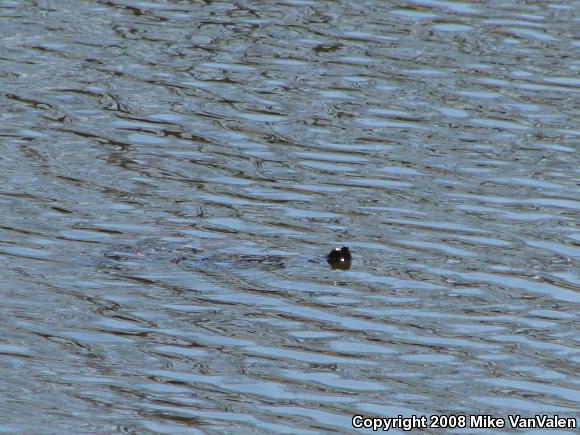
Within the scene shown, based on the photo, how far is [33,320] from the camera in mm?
9188

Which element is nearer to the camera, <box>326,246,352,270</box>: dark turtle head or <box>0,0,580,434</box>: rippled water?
<box>0,0,580,434</box>: rippled water

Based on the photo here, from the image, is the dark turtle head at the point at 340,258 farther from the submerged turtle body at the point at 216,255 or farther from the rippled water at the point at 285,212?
the rippled water at the point at 285,212

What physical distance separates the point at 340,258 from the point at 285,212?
48.3 inches

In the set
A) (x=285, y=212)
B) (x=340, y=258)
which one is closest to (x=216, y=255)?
(x=340, y=258)

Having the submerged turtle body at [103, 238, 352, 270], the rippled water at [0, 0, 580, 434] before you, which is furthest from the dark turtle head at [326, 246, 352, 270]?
the rippled water at [0, 0, 580, 434]

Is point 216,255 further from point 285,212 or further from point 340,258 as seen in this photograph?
point 285,212

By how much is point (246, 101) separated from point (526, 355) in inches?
234

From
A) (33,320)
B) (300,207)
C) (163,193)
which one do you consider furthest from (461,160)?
(33,320)

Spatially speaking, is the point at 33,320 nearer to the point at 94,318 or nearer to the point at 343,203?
the point at 94,318

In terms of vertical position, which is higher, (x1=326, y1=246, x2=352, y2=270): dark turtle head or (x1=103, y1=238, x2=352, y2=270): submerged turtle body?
(x1=326, y1=246, x2=352, y2=270): dark turtle head

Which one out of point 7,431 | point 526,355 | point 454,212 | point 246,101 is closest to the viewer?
point 7,431

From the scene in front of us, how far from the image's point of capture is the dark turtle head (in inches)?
409

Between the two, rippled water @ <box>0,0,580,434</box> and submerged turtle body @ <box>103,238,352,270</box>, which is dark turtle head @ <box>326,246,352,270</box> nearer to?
submerged turtle body @ <box>103,238,352,270</box>

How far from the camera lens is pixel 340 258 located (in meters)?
10.4
